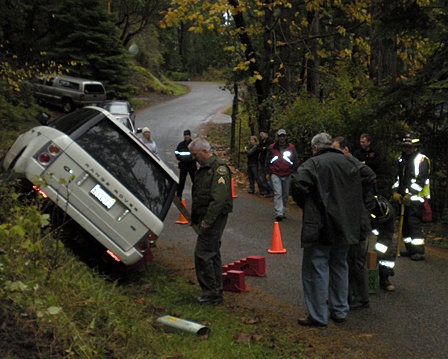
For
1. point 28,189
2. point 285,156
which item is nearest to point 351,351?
point 28,189

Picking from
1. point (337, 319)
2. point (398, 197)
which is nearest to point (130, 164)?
point (337, 319)

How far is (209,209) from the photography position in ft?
27.5

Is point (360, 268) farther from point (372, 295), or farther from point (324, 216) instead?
point (324, 216)

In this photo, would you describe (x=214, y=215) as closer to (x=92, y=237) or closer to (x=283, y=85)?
(x=92, y=237)

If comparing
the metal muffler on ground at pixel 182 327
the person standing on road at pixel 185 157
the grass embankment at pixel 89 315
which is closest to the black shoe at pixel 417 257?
the grass embankment at pixel 89 315

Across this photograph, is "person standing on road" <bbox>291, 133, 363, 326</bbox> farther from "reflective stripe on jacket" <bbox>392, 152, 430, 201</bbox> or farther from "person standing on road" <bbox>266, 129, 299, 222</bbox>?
"person standing on road" <bbox>266, 129, 299, 222</bbox>

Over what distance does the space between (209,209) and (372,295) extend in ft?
8.26

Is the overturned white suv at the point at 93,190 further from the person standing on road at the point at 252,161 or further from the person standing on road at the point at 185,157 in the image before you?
the person standing on road at the point at 252,161

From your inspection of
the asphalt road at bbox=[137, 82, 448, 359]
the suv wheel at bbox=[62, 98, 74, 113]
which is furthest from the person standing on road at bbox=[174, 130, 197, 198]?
the suv wheel at bbox=[62, 98, 74, 113]

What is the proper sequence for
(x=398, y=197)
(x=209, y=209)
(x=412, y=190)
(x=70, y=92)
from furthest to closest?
(x=70, y=92)
(x=412, y=190)
(x=398, y=197)
(x=209, y=209)

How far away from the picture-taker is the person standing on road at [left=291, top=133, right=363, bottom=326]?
7.63 meters

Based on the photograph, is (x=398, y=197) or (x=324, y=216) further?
(x=398, y=197)

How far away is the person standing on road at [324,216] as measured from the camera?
7633mm

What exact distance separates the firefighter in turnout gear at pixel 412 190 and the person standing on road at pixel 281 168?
12.9 feet
